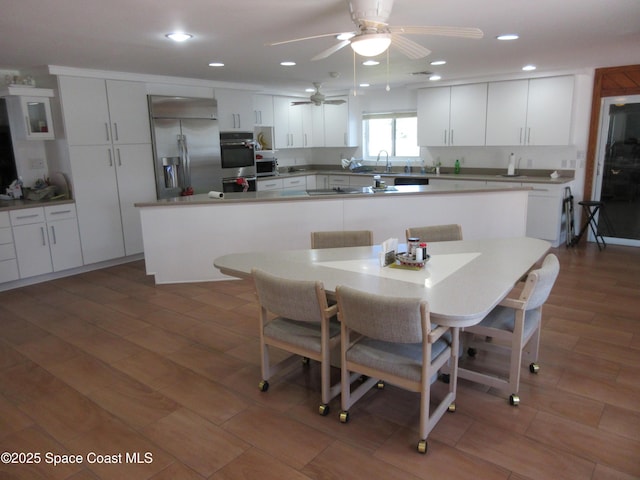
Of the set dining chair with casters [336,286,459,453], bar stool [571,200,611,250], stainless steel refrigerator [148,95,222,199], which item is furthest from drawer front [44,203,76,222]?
bar stool [571,200,611,250]

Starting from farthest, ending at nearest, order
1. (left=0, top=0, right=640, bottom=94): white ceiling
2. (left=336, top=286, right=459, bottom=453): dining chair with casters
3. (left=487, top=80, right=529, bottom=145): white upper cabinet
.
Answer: (left=487, top=80, right=529, bottom=145): white upper cabinet → (left=0, top=0, right=640, bottom=94): white ceiling → (left=336, top=286, right=459, bottom=453): dining chair with casters

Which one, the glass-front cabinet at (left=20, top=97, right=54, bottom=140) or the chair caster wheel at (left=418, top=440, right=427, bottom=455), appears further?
the glass-front cabinet at (left=20, top=97, right=54, bottom=140)

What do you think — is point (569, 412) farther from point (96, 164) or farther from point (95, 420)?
point (96, 164)

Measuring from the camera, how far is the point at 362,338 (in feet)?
7.96

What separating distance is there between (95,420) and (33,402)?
501mm

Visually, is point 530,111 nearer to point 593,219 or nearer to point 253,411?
point 593,219

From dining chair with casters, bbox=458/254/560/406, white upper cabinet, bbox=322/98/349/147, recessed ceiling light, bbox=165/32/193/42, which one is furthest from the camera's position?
white upper cabinet, bbox=322/98/349/147

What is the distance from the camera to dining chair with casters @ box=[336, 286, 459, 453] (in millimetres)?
2000

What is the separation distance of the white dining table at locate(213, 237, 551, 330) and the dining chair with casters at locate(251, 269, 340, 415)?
0.41 ft

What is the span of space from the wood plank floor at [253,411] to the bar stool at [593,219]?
2278mm

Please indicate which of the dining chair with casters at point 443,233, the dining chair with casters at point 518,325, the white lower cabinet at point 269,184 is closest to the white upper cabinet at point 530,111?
the white lower cabinet at point 269,184

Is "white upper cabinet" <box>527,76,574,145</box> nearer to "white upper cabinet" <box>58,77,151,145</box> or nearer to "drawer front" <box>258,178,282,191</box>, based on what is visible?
"drawer front" <box>258,178,282,191</box>

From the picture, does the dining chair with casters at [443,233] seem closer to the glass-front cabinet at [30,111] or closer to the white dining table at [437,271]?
the white dining table at [437,271]

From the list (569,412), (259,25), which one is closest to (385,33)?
(259,25)
